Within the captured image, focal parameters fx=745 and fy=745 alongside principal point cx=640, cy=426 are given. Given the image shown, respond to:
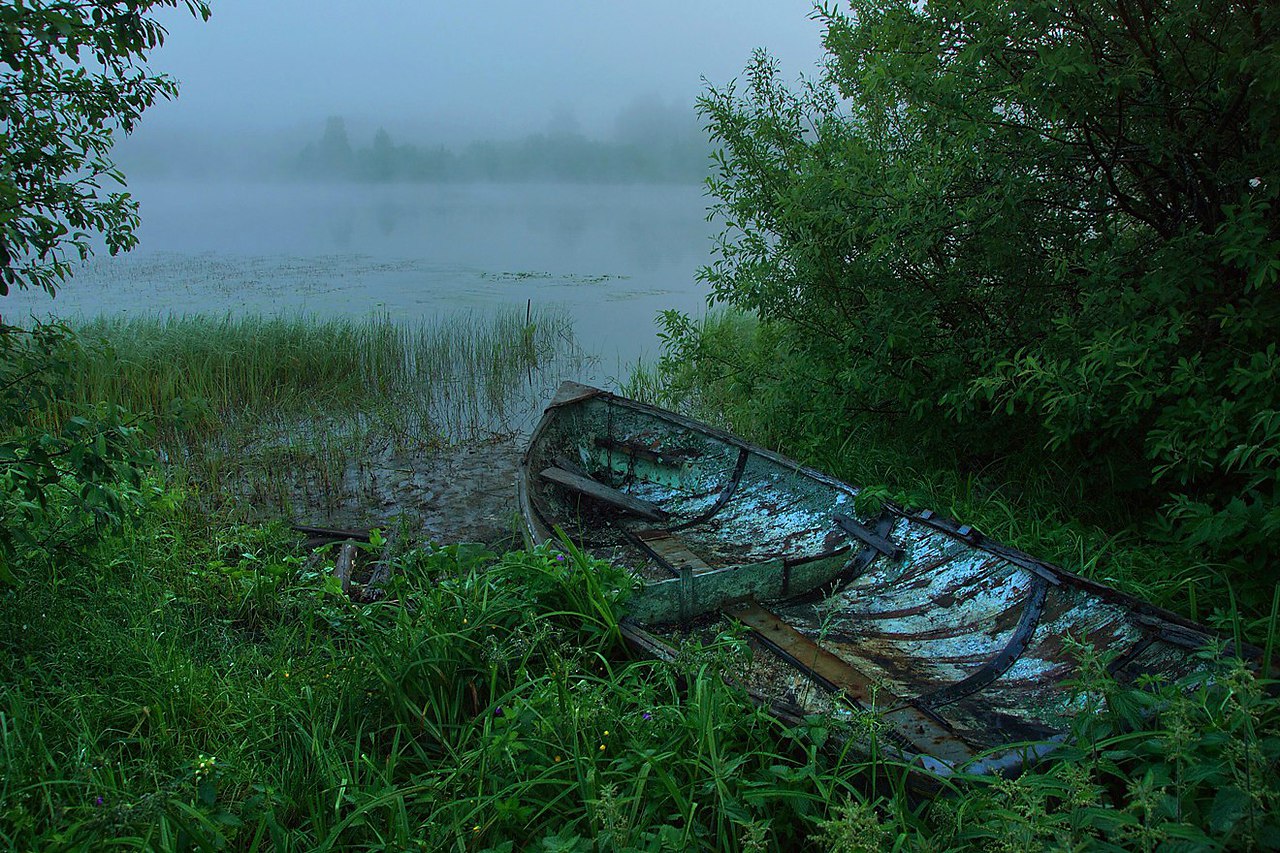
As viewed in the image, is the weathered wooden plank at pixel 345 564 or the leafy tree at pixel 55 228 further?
the weathered wooden plank at pixel 345 564

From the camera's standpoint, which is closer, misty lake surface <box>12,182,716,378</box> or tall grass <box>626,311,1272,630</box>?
tall grass <box>626,311,1272,630</box>

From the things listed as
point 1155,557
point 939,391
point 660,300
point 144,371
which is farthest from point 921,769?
point 660,300

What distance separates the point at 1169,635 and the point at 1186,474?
1066mm

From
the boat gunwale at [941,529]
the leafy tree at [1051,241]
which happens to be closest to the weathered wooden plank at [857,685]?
the boat gunwale at [941,529]

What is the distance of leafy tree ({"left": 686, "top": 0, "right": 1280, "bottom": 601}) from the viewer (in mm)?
3145

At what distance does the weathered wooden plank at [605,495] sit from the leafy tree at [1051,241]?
52.5 inches

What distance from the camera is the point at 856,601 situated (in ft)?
11.7

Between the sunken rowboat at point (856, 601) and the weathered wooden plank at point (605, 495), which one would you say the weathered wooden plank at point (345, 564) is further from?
the weathered wooden plank at point (605, 495)

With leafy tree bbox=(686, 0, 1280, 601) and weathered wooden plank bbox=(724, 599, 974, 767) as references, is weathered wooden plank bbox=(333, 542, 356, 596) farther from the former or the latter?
leafy tree bbox=(686, 0, 1280, 601)

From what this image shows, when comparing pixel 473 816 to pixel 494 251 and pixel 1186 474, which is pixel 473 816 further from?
pixel 494 251

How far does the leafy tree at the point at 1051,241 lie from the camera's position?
314 centimetres

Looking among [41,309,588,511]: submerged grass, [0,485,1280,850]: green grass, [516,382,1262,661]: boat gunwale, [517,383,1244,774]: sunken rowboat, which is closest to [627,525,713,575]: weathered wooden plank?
[517,383,1244,774]: sunken rowboat

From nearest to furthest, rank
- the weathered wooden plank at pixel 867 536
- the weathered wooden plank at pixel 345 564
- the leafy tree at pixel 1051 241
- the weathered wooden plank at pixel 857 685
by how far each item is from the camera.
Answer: the weathered wooden plank at pixel 857 685
the leafy tree at pixel 1051 241
the weathered wooden plank at pixel 867 536
the weathered wooden plank at pixel 345 564

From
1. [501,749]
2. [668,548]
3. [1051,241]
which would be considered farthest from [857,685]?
[1051,241]
